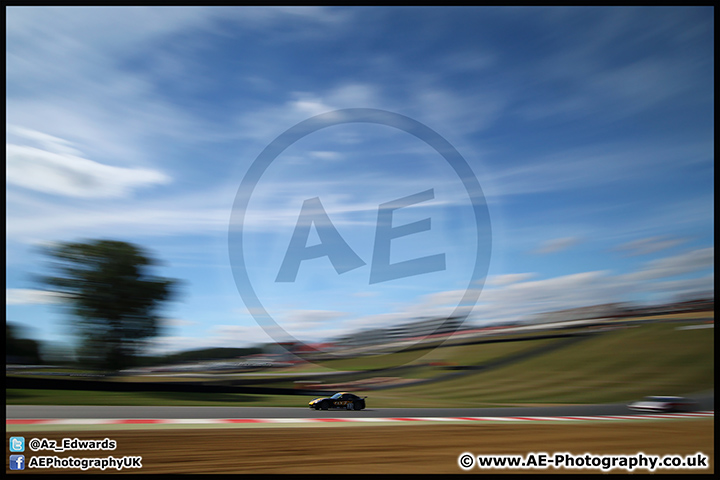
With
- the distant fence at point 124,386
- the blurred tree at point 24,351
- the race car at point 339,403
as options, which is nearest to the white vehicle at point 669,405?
the race car at point 339,403

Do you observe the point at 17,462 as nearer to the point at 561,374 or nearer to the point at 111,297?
the point at 111,297

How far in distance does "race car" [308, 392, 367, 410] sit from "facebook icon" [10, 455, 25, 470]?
37.5 feet

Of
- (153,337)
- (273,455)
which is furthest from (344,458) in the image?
(153,337)

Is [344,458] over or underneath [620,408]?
over

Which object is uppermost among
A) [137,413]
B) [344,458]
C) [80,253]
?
[80,253]

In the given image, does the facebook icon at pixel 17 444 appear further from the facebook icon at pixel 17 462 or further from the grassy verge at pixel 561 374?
the grassy verge at pixel 561 374

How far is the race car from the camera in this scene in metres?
18.5

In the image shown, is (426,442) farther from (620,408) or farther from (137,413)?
(620,408)

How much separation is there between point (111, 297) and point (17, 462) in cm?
2110

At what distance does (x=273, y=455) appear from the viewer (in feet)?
30.8

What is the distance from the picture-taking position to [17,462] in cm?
827

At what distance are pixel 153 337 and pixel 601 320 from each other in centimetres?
3898

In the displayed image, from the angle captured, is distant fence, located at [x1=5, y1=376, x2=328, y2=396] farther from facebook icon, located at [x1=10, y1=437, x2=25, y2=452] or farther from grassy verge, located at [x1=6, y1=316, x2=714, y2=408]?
facebook icon, located at [x1=10, y1=437, x2=25, y2=452]

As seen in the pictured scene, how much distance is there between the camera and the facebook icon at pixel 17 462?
8.22 metres
